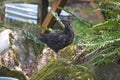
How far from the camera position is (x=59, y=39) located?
221cm

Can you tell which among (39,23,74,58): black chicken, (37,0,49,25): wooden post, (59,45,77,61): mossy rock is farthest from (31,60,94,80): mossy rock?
(37,0,49,25): wooden post

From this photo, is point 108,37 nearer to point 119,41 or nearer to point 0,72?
point 119,41

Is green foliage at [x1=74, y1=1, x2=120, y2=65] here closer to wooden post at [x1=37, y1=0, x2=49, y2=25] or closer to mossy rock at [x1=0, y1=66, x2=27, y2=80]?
mossy rock at [x1=0, y1=66, x2=27, y2=80]

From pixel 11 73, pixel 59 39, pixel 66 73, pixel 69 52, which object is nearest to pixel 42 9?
pixel 59 39

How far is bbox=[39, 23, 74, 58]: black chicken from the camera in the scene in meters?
2.18

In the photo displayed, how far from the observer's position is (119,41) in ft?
4.99

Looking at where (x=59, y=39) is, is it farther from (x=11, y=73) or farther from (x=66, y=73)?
(x=66, y=73)

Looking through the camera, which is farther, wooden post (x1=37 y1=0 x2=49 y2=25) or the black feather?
wooden post (x1=37 y1=0 x2=49 y2=25)

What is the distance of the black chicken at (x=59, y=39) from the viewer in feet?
7.15

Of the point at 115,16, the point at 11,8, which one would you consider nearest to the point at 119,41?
the point at 115,16

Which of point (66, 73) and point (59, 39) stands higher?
point (66, 73)

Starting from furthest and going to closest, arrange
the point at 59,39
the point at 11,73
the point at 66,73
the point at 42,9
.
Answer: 1. the point at 42,9
2. the point at 59,39
3. the point at 11,73
4. the point at 66,73

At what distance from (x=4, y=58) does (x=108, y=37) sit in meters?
0.62

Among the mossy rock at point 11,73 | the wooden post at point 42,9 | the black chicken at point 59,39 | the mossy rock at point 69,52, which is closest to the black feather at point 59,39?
the black chicken at point 59,39
